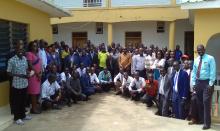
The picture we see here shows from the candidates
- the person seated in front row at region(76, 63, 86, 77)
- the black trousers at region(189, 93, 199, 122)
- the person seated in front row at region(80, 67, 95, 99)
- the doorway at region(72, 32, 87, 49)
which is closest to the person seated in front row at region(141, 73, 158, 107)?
the person seated in front row at region(80, 67, 95, 99)

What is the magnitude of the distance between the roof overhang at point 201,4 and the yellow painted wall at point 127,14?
11.2 meters

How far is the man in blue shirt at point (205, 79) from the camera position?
9.50 metres

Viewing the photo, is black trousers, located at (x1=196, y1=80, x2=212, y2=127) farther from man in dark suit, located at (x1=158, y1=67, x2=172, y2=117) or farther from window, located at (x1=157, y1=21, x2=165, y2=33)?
window, located at (x1=157, y1=21, x2=165, y2=33)

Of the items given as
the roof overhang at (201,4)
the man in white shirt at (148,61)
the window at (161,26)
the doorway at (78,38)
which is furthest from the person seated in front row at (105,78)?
the doorway at (78,38)

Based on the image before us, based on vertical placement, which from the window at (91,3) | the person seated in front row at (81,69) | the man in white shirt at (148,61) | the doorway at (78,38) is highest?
the window at (91,3)

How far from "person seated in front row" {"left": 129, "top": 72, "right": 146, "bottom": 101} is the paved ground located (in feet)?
2.83

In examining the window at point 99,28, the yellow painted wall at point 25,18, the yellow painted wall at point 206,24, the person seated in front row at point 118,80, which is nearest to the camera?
the yellow painted wall at point 25,18

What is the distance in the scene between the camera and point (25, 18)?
12.7 meters

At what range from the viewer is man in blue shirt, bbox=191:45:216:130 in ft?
31.2

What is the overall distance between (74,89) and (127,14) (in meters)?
10.6

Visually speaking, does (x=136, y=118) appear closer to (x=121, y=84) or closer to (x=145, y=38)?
(x=121, y=84)

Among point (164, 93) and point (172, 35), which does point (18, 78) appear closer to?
point (164, 93)

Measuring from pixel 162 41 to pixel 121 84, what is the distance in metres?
9.44

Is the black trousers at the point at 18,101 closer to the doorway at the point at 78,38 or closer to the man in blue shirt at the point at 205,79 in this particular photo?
the man in blue shirt at the point at 205,79
